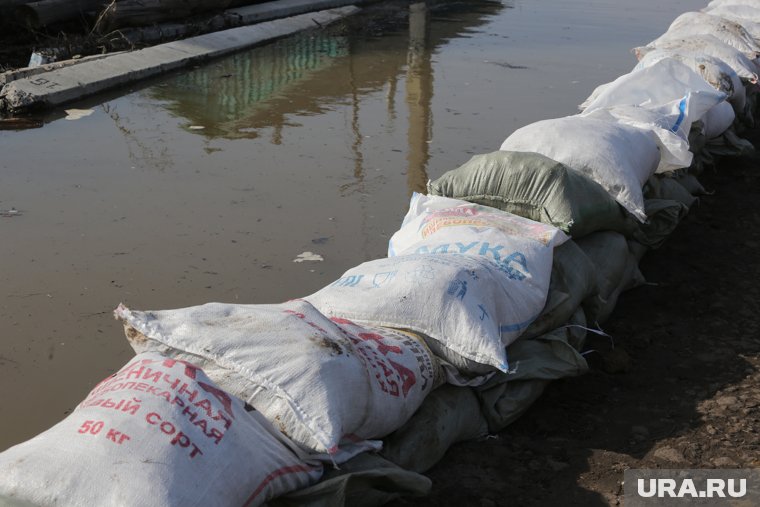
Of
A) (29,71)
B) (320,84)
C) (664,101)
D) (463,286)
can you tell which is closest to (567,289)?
(463,286)

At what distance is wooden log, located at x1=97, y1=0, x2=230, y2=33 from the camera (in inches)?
335

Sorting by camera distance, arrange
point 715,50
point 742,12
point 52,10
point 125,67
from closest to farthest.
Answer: point 715,50
point 125,67
point 742,12
point 52,10

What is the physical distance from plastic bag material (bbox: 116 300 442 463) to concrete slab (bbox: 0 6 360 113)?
442cm

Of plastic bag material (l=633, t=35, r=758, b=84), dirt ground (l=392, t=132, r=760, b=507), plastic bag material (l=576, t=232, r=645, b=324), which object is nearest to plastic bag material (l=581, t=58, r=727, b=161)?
dirt ground (l=392, t=132, r=760, b=507)

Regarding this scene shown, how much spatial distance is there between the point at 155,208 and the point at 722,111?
138 inches

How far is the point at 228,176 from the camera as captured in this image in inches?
196

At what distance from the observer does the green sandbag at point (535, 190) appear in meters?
3.38

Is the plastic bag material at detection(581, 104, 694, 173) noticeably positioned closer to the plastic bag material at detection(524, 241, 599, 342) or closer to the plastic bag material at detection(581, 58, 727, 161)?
the plastic bag material at detection(581, 58, 727, 161)

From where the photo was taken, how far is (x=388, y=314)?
2.64m

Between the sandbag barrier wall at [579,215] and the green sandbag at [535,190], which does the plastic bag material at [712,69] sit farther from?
the green sandbag at [535,190]

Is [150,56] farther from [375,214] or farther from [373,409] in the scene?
[373,409]

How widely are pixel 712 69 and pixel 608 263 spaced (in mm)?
2615

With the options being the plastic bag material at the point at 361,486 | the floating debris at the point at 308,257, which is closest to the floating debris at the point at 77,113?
the floating debris at the point at 308,257

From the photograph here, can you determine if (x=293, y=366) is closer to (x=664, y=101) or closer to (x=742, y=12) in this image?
(x=664, y=101)
